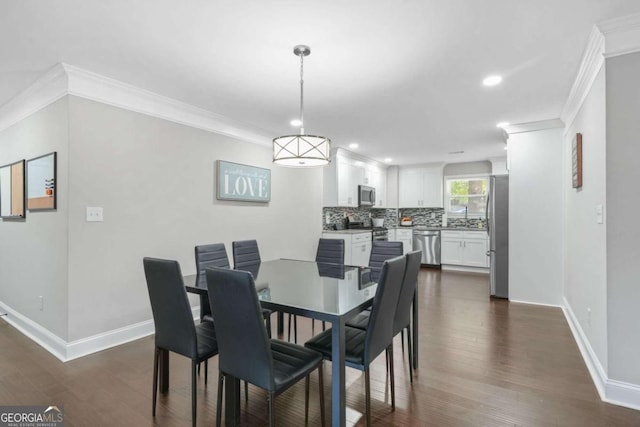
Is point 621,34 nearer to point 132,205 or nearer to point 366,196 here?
point 132,205

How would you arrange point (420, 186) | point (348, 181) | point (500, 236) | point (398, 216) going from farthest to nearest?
point (398, 216) < point (420, 186) < point (348, 181) < point (500, 236)

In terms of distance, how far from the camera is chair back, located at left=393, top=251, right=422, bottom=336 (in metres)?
2.13

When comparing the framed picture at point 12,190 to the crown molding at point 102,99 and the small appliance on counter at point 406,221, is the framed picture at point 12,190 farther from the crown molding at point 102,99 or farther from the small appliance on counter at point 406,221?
the small appliance on counter at point 406,221

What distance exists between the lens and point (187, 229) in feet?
11.8

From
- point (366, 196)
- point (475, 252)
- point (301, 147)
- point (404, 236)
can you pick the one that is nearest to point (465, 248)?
point (475, 252)

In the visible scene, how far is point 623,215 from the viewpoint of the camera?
206 cm

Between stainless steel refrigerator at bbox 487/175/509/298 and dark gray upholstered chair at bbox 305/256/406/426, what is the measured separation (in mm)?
3298

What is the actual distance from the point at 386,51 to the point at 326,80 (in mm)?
659

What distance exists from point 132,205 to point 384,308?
260 centimetres

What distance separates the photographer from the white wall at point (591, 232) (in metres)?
2.19

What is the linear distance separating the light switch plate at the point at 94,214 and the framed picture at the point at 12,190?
3.83 feet

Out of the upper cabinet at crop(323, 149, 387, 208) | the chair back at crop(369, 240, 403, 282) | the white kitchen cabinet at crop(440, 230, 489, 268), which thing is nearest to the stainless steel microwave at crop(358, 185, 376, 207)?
the upper cabinet at crop(323, 149, 387, 208)

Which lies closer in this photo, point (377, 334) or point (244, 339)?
point (244, 339)

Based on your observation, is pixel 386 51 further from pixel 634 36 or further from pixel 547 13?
pixel 634 36
